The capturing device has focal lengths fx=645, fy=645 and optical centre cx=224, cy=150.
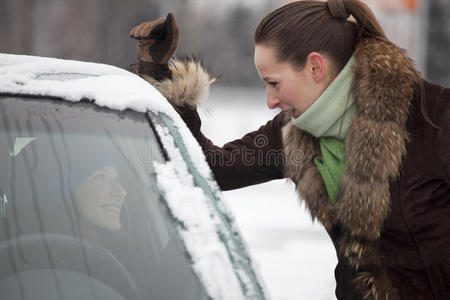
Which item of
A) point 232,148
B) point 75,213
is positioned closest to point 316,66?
→ point 232,148

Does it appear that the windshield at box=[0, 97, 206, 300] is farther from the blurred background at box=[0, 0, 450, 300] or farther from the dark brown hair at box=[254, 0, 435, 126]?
the blurred background at box=[0, 0, 450, 300]

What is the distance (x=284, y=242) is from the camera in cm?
584

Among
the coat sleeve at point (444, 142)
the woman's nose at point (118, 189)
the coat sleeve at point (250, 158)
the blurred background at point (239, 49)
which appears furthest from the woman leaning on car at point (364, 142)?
the blurred background at point (239, 49)

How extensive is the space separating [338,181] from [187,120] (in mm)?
656

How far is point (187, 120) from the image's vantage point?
2400 mm

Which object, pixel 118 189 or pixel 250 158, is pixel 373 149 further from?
pixel 118 189

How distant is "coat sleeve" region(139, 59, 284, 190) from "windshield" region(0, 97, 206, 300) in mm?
782

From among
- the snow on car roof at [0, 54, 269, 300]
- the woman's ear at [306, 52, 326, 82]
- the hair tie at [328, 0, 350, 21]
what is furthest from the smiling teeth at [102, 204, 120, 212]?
the hair tie at [328, 0, 350, 21]

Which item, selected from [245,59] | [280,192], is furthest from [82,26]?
[280,192]

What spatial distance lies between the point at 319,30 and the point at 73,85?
Answer: 80cm

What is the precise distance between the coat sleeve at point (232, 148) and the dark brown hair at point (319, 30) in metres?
0.41

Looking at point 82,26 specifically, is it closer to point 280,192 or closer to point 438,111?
point 280,192

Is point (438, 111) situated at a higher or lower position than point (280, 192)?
lower

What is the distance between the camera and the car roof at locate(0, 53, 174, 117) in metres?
1.55
